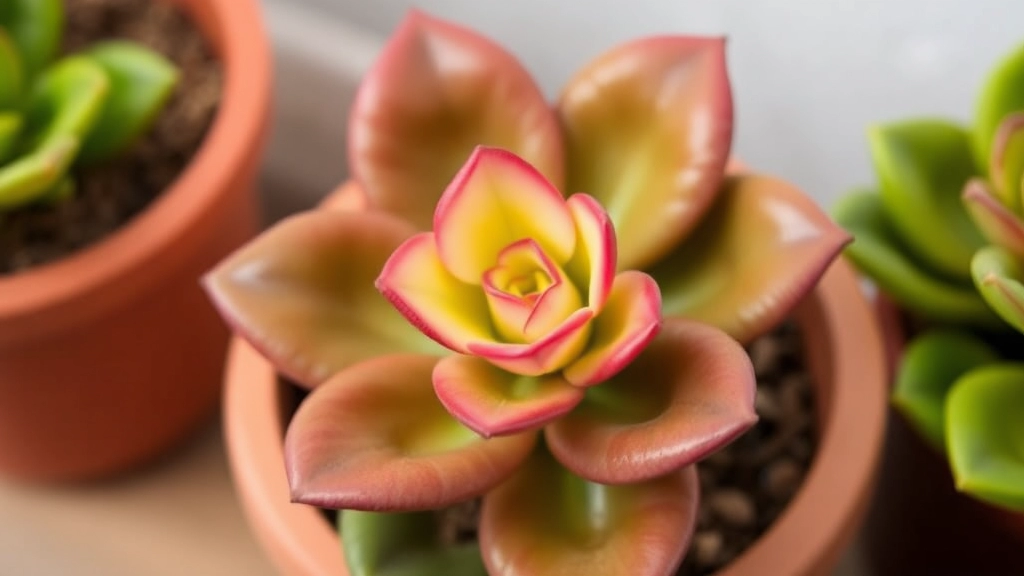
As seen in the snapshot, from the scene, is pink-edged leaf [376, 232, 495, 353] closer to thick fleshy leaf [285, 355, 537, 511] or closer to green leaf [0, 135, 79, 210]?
thick fleshy leaf [285, 355, 537, 511]

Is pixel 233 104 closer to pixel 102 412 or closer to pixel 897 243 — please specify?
pixel 102 412

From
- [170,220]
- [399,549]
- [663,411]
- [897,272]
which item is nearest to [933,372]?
[897,272]

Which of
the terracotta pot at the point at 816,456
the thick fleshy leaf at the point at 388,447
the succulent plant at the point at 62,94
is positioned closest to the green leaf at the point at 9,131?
the succulent plant at the point at 62,94

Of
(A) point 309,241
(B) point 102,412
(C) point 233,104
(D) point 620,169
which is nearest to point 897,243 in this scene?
(D) point 620,169

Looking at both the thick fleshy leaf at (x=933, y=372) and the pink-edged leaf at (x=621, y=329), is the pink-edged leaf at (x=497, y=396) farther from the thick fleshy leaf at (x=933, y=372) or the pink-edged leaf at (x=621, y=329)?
the thick fleshy leaf at (x=933, y=372)

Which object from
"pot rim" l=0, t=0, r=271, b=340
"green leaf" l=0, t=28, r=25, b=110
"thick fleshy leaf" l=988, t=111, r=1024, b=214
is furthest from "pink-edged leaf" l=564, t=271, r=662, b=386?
"green leaf" l=0, t=28, r=25, b=110

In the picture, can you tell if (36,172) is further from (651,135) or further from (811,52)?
(811,52)
